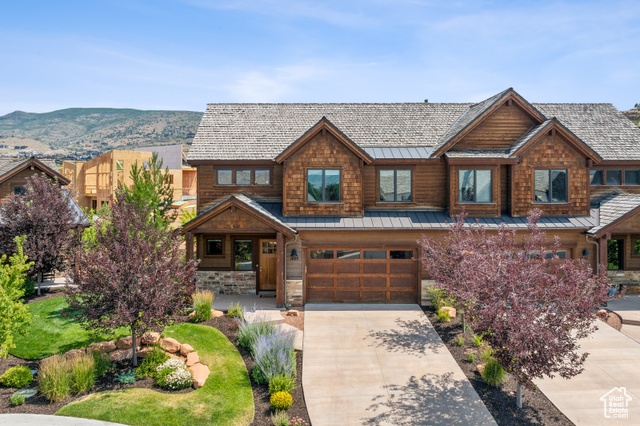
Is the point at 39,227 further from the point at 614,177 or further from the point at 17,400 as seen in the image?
the point at 614,177

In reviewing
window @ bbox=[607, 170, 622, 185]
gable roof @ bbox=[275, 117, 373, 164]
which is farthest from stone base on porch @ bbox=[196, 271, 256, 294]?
window @ bbox=[607, 170, 622, 185]

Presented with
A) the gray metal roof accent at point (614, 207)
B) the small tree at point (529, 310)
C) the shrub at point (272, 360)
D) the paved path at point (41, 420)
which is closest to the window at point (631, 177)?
the gray metal roof accent at point (614, 207)

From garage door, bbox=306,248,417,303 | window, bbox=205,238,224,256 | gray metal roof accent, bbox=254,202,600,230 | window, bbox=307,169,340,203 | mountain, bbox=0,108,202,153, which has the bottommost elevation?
garage door, bbox=306,248,417,303

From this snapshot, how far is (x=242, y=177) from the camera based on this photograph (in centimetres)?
1911

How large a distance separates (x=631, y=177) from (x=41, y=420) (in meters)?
24.2

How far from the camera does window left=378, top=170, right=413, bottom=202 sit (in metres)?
18.4

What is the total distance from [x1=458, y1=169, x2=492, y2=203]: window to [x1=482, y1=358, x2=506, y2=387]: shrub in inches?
350

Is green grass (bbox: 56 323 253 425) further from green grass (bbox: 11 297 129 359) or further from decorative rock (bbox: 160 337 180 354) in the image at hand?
green grass (bbox: 11 297 129 359)

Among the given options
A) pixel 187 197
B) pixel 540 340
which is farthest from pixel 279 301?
pixel 187 197

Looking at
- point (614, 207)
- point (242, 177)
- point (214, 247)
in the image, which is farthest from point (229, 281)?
point (614, 207)

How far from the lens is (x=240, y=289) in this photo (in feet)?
60.8

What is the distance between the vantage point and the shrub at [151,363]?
10.6m

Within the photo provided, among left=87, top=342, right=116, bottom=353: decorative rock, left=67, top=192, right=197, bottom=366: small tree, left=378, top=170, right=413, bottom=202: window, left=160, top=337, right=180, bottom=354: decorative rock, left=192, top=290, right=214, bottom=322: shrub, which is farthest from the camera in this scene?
left=378, top=170, right=413, bottom=202: window

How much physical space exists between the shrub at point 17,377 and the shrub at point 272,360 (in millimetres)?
5443
